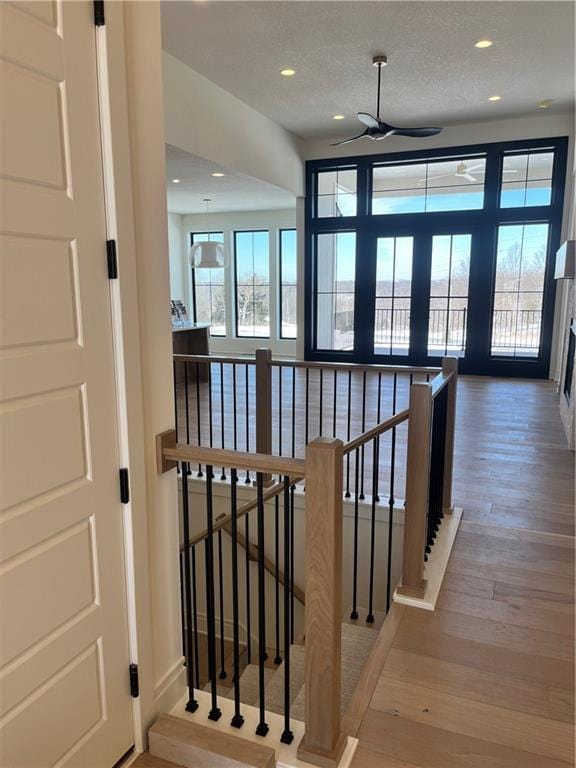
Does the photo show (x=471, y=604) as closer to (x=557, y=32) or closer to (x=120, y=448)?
(x=120, y=448)

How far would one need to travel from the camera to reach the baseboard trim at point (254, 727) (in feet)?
5.57

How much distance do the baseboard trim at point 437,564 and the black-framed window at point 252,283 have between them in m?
8.21

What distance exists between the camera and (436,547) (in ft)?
9.73

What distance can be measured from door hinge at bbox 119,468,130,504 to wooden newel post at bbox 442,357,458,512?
6.82 feet

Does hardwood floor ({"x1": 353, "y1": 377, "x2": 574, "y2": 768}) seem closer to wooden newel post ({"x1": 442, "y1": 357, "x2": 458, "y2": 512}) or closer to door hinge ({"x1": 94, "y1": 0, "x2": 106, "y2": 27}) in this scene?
wooden newel post ({"x1": 442, "y1": 357, "x2": 458, "y2": 512})

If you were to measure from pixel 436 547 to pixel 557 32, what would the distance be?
4.82 m

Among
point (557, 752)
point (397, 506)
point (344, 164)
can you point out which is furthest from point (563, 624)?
point (344, 164)

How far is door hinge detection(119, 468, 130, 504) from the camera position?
5.52 ft

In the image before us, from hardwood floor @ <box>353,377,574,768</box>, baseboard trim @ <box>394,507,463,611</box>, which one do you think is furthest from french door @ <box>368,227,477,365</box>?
baseboard trim @ <box>394,507,463,611</box>

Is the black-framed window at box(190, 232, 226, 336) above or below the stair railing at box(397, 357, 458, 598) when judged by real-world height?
above

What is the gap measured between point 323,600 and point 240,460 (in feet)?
1.61

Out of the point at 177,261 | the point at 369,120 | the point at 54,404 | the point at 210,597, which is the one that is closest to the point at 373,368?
the point at 210,597

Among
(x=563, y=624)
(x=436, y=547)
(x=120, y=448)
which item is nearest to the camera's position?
(x=120, y=448)

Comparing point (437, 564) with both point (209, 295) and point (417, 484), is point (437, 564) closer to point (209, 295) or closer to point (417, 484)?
point (417, 484)
